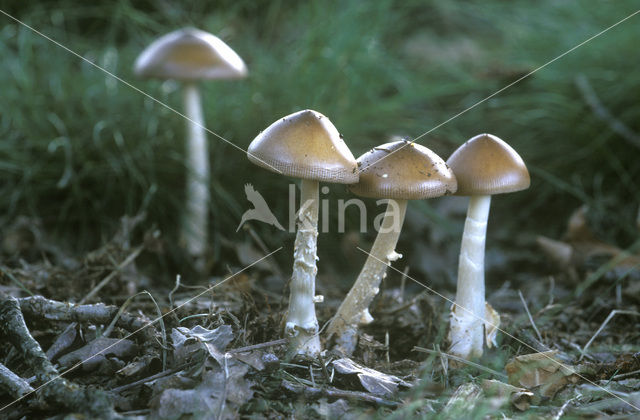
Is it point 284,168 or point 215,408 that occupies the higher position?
point 284,168

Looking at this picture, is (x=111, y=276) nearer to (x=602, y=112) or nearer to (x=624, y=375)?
(x=624, y=375)

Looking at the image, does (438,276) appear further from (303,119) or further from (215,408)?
A: (215,408)

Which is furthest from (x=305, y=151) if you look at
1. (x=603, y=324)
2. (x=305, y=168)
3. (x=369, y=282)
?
(x=603, y=324)

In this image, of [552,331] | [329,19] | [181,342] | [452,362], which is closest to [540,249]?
[552,331]

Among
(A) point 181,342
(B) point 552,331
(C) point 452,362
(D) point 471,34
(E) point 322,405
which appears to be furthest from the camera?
(D) point 471,34

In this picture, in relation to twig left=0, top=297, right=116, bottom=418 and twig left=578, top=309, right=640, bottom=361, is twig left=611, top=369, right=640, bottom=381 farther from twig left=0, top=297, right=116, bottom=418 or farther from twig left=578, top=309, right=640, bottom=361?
twig left=0, top=297, right=116, bottom=418

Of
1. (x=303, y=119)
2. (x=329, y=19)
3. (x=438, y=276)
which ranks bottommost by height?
(x=438, y=276)


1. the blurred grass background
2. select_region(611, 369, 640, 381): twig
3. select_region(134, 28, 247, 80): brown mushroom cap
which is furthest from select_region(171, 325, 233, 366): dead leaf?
select_region(134, 28, 247, 80): brown mushroom cap

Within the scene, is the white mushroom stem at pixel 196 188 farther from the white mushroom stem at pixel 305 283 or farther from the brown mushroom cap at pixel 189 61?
the white mushroom stem at pixel 305 283
